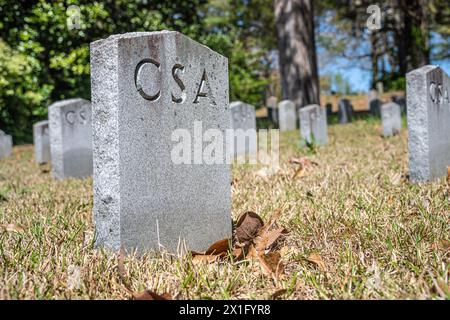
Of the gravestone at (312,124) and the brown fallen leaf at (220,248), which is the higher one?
the gravestone at (312,124)

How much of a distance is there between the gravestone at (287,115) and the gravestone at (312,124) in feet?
15.7

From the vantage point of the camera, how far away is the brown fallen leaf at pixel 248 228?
239cm

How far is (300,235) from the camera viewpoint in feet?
8.01

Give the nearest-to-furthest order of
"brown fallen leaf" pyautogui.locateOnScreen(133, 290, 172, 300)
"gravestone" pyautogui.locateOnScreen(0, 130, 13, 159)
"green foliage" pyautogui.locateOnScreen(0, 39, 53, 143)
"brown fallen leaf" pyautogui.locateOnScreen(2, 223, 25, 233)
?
1. "brown fallen leaf" pyautogui.locateOnScreen(133, 290, 172, 300)
2. "brown fallen leaf" pyautogui.locateOnScreen(2, 223, 25, 233)
3. "gravestone" pyautogui.locateOnScreen(0, 130, 13, 159)
4. "green foliage" pyautogui.locateOnScreen(0, 39, 53, 143)

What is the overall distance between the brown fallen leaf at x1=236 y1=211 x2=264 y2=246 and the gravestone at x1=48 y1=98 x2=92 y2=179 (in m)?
3.99

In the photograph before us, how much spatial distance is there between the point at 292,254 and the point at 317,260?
161mm

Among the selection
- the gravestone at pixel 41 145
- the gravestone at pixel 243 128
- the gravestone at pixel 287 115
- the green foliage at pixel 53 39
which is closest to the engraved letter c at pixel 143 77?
the gravestone at pixel 243 128

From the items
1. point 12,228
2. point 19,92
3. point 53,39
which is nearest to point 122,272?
point 12,228

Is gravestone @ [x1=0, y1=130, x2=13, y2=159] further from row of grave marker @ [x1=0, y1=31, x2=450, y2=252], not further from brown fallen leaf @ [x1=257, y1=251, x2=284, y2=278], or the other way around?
brown fallen leaf @ [x1=257, y1=251, x2=284, y2=278]

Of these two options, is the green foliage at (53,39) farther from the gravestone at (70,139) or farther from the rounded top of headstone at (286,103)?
the gravestone at (70,139)

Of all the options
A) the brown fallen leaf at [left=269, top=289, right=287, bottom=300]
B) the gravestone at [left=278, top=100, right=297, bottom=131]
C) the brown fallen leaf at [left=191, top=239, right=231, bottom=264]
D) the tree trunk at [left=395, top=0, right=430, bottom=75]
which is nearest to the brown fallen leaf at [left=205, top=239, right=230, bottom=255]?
the brown fallen leaf at [left=191, top=239, right=231, bottom=264]

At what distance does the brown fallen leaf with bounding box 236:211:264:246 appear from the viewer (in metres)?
2.39

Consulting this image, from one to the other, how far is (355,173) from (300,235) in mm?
2198
